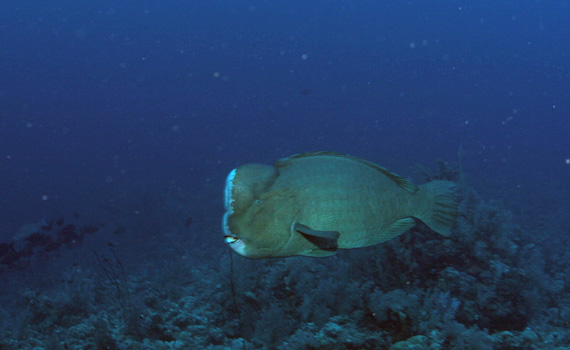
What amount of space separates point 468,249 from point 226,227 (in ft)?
12.0

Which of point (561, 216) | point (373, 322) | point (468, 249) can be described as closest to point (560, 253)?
point (468, 249)

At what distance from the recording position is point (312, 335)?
3154mm

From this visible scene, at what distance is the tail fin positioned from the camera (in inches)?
95.6

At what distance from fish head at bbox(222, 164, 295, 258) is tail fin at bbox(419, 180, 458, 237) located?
107cm

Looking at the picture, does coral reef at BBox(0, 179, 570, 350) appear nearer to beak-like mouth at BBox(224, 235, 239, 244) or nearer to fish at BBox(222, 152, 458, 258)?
fish at BBox(222, 152, 458, 258)

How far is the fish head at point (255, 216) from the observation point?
181 centimetres

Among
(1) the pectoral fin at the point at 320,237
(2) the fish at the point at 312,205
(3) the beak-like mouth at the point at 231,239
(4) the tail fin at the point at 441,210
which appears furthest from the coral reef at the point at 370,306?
(3) the beak-like mouth at the point at 231,239

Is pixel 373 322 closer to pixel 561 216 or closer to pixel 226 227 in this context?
pixel 226 227

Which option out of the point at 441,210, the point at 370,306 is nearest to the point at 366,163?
the point at 441,210

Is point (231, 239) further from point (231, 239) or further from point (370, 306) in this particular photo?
point (370, 306)

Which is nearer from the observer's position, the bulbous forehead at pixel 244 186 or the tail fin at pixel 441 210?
the bulbous forehead at pixel 244 186

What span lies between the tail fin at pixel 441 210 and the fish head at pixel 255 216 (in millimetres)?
1073

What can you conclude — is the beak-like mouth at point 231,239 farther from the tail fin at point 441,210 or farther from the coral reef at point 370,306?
the coral reef at point 370,306

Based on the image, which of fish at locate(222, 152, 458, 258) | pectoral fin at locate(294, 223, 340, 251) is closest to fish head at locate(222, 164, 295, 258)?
fish at locate(222, 152, 458, 258)
